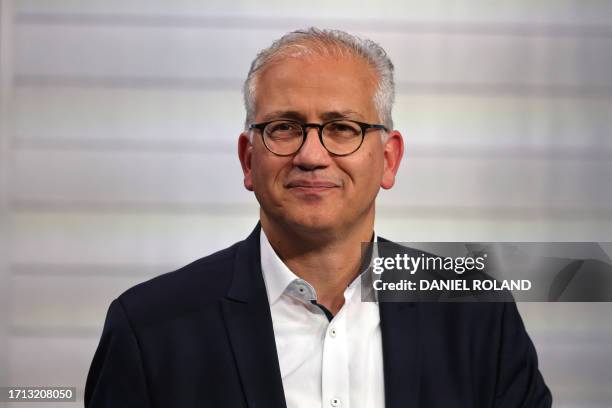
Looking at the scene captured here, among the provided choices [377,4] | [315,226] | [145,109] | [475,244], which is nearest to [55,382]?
[145,109]

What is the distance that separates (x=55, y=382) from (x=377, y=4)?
4.32ft

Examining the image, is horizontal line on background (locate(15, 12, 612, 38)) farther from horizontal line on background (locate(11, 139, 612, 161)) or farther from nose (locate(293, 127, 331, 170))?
nose (locate(293, 127, 331, 170))

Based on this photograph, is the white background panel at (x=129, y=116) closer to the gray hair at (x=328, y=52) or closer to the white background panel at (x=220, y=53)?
the white background panel at (x=220, y=53)

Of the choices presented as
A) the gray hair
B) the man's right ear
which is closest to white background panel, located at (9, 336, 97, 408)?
the man's right ear

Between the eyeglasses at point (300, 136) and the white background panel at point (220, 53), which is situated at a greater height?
the white background panel at point (220, 53)

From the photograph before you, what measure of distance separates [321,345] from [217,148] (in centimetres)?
79

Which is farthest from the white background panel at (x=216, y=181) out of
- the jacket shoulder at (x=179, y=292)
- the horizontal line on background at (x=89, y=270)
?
the jacket shoulder at (x=179, y=292)

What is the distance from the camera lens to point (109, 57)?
2.24 meters

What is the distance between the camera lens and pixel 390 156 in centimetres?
178

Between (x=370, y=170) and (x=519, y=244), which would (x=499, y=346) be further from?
(x=519, y=244)

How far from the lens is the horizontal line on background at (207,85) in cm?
224

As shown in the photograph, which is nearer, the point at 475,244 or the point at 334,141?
the point at 334,141

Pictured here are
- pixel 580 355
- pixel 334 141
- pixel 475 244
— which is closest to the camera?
pixel 334 141

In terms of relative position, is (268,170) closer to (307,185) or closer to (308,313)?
(307,185)
